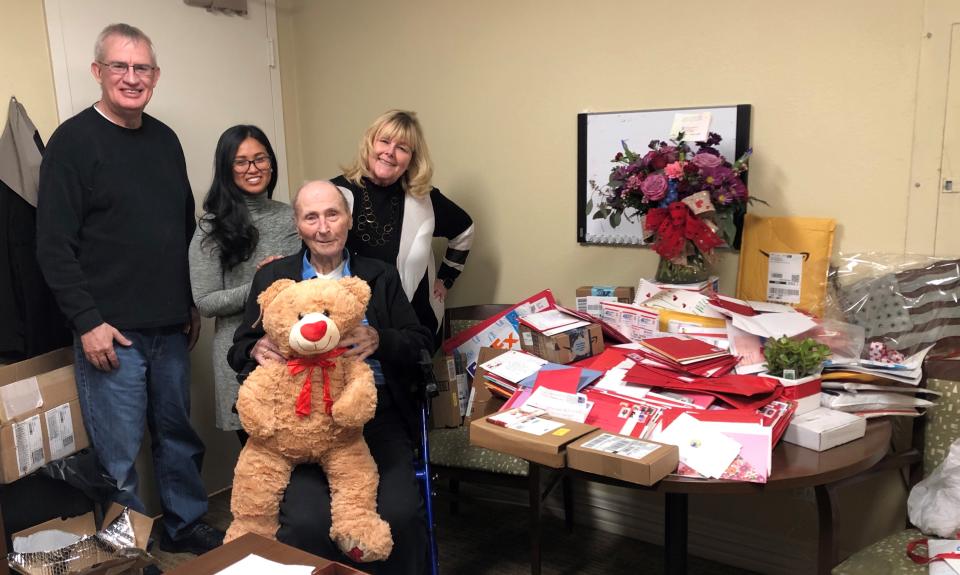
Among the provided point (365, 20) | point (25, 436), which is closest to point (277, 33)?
point (365, 20)

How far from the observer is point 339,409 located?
69.7 inches

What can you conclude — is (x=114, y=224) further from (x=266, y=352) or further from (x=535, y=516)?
(x=535, y=516)

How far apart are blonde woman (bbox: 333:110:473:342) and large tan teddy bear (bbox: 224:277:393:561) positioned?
2.15ft

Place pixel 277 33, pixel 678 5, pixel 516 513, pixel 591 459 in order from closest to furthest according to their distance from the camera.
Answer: pixel 591 459, pixel 678 5, pixel 516 513, pixel 277 33

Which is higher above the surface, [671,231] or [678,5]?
[678,5]

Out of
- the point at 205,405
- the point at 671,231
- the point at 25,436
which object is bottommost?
the point at 205,405

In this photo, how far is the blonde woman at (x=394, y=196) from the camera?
2.45 metres

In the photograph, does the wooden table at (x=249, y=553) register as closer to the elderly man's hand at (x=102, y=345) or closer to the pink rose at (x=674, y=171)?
the elderly man's hand at (x=102, y=345)

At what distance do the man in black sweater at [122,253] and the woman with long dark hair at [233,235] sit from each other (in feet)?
0.56

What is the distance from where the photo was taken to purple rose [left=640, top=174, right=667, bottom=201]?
214 cm

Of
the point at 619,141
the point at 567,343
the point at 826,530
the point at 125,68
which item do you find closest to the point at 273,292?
the point at 567,343

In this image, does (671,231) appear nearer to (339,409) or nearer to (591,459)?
(591,459)

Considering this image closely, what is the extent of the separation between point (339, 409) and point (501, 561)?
1204 millimetres

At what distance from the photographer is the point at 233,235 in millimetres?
2404
